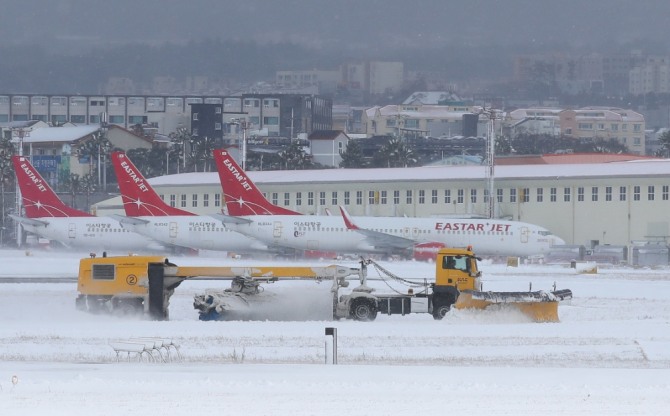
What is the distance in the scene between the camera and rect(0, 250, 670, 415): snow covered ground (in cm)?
1812

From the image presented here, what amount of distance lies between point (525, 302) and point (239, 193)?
147 feet

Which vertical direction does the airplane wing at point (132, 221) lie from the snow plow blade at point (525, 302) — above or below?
above

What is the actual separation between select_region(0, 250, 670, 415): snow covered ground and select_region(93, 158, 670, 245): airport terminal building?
41.9 metres

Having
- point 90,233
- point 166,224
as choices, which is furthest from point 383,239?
point 90,233

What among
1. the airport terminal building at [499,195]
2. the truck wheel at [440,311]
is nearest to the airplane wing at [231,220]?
the airport terminal building at [499,195]

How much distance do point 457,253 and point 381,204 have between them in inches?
2133

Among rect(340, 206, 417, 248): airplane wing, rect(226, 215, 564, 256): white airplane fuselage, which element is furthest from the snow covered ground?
rect(340, 206, 417, 248): airplane wing

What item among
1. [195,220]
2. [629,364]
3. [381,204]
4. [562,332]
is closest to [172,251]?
[195,220]

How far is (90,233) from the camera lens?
74.7 metres

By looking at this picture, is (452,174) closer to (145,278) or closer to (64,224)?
(64,224)

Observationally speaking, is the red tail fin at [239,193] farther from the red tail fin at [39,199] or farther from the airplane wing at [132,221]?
the red tail fin at [39,199]

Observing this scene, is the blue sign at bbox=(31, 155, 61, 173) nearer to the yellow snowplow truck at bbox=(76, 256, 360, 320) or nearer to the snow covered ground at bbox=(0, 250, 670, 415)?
the snow covered ground at bbox=(0, 250, 670, 415)

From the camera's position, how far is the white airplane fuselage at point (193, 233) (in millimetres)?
74250

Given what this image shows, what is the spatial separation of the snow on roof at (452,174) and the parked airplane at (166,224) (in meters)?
15.4
